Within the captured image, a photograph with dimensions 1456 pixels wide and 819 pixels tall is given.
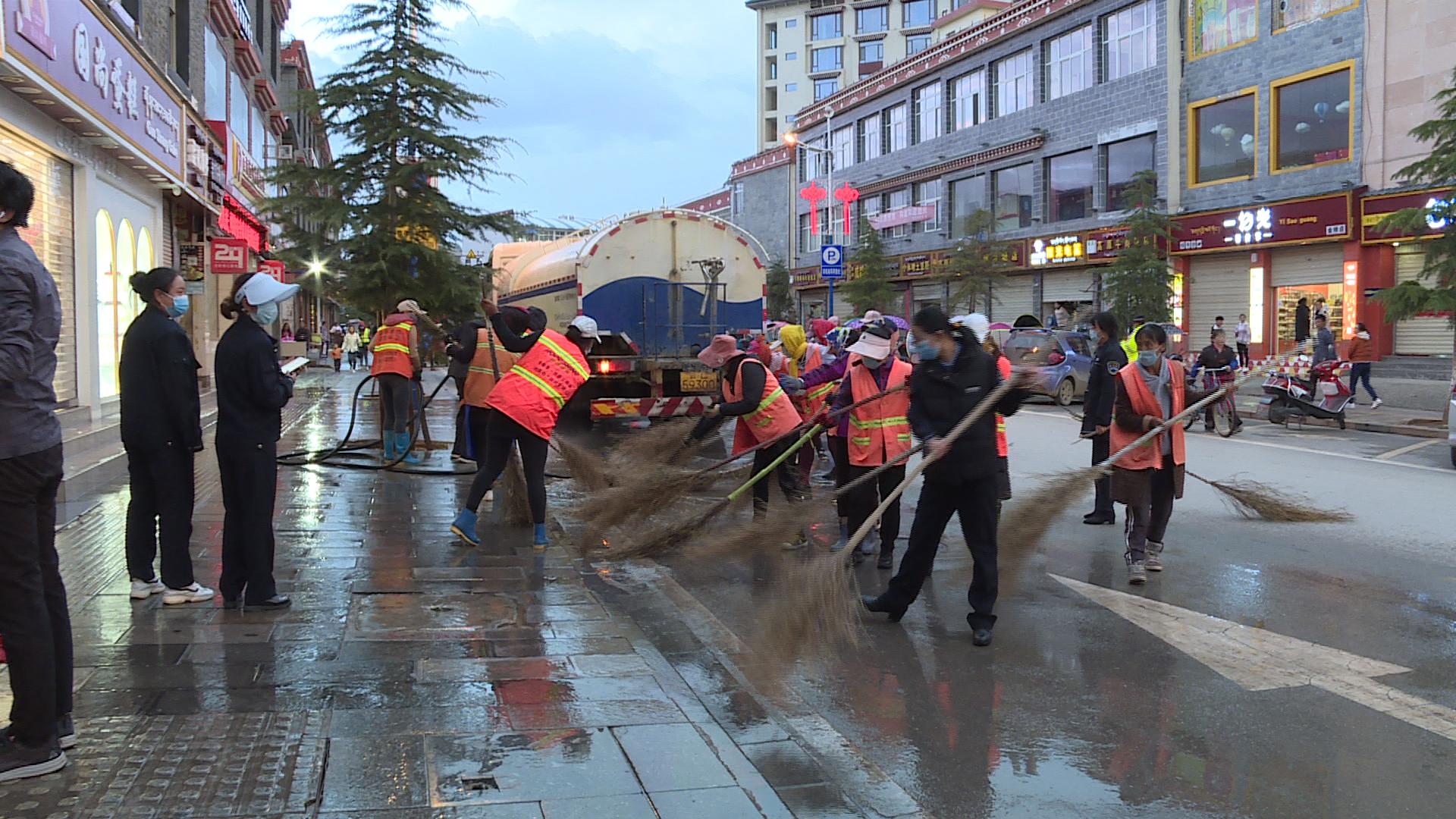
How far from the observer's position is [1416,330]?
24500 millimetres

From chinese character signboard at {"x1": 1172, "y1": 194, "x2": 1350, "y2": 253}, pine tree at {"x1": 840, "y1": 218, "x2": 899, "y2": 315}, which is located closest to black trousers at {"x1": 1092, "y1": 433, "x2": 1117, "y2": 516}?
chinese character signboard at {"x1": 1172, "y1": 194, "x2": 1350, "y2": 253}

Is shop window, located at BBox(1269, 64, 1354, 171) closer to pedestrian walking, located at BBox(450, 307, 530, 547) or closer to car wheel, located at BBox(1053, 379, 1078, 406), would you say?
car wheel, located at BBox(1053, 379, 1078, 406)

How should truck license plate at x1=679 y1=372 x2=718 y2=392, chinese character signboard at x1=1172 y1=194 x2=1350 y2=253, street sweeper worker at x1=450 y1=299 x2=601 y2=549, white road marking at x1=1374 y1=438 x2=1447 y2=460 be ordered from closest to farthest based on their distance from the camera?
street sweeper worker at x1=450 y1=299 x2=601 y2=549 < white road marking at x1=1374 y1=438 x2=1447 y2=460 < truck license plate at x1=679 y1=372 x2=718 y2=392 < chinese character signboard at x1=1172 y1=194 x2=1350 y2=253

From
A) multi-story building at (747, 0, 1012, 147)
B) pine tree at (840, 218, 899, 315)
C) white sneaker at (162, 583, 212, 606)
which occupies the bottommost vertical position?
white sneaker at (162, 583, 212, 606)

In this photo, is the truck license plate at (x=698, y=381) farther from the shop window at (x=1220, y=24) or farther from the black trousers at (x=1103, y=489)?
the shop window at (x=1220, y=24)

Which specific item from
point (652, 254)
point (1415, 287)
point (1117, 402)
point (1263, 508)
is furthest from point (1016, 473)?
point (1415, 287)

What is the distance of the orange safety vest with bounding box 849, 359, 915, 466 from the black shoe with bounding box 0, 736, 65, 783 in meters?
4.90

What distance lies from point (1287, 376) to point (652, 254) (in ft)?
33.5

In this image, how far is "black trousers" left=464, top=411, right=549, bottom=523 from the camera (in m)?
7.61

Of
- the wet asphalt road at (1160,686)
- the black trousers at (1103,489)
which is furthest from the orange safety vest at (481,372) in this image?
the black trousers at (1103,489)

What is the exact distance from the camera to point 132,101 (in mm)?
14109

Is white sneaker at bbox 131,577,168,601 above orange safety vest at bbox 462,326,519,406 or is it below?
below

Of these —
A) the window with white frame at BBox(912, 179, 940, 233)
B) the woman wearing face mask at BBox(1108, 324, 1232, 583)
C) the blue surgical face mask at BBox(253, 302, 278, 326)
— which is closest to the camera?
the blue surgical face mask at BBox(253, 302, 278, 326)

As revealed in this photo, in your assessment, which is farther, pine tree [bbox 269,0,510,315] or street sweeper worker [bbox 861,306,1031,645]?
pine tree [bbox 269,0,510,315]
